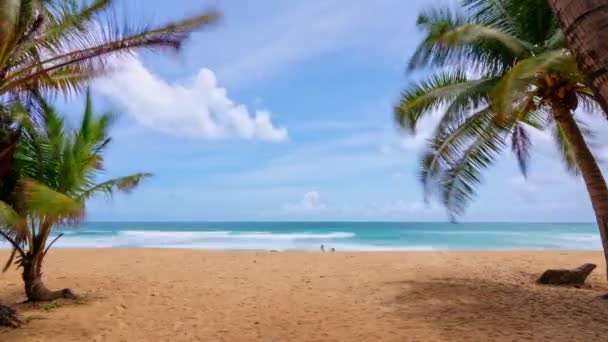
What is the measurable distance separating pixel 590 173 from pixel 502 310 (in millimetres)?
2820

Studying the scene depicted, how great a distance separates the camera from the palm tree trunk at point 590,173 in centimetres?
662

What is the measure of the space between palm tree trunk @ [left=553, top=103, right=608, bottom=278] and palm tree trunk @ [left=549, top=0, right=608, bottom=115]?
622 centimetres

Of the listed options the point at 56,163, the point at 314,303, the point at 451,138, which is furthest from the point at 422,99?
the point at 56,163

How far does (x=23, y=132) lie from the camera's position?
599 centimetres

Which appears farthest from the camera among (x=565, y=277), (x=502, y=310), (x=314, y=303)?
(x=565, y=277)

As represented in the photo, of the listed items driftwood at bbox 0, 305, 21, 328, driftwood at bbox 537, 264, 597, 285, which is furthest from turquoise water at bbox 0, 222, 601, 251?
driftwood at bbox 537, 264, 597, 285

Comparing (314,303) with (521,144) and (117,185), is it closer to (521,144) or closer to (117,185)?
(117,185)

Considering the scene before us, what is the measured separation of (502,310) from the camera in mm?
5793

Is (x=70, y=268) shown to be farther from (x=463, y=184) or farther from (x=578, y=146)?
(x=578, y=146)

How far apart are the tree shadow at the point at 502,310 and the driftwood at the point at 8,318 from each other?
16.4ft

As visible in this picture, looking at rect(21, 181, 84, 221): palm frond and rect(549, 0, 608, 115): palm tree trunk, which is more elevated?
rect(549, 0, 608, 115): palm tree trunk

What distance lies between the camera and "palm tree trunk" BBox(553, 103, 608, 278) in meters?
6.62

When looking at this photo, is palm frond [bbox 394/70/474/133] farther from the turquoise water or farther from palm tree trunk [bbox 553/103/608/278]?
the turquoise water

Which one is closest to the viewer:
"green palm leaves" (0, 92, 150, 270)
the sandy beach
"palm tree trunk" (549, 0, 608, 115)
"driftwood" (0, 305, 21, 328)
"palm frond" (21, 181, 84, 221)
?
"palm tree trunk" (549, 0, 608, 115)
